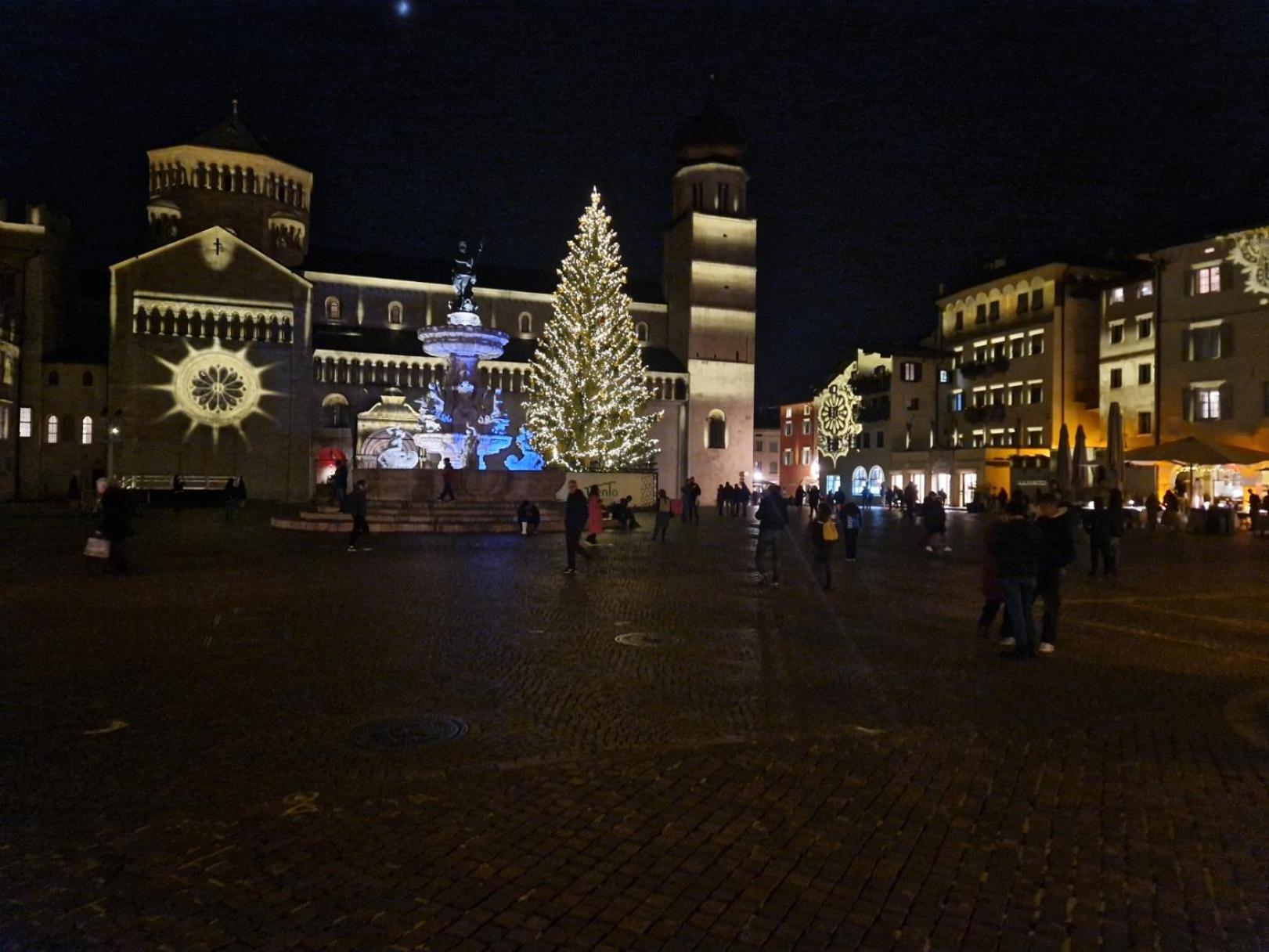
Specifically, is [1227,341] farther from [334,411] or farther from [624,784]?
[334,411]

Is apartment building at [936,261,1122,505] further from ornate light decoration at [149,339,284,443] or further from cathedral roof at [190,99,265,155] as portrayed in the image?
cathedral roof at [190,99,265,155]

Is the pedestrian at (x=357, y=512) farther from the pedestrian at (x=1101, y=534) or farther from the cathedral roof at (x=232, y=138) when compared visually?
the cathedral roof at (x=232, y=138)

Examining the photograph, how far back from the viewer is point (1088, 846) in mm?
4715

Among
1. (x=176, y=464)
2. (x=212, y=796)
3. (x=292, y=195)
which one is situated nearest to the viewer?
(x=212, y=796)

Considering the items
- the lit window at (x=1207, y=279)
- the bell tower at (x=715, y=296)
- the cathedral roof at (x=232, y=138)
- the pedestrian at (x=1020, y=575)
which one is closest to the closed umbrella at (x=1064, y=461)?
the lit window at (x=1207, y=279)

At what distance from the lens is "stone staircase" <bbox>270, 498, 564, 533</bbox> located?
90.6ft

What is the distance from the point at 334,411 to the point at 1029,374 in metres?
44.6

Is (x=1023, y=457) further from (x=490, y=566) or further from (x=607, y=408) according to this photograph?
(x=490, y=566)

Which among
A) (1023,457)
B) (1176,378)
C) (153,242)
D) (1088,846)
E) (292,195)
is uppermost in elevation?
(292,195)

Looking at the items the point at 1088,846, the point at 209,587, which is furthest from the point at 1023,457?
the point at 1088,846

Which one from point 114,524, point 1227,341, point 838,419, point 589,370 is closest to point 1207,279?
point 1227,341

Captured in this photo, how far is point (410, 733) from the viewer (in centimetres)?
647

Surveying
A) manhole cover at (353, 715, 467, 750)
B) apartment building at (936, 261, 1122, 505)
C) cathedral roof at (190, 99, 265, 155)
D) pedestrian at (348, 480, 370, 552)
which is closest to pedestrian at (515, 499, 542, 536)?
pedestrian at (348, 480, 370, 552)

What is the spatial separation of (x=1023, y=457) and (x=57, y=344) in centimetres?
6068
